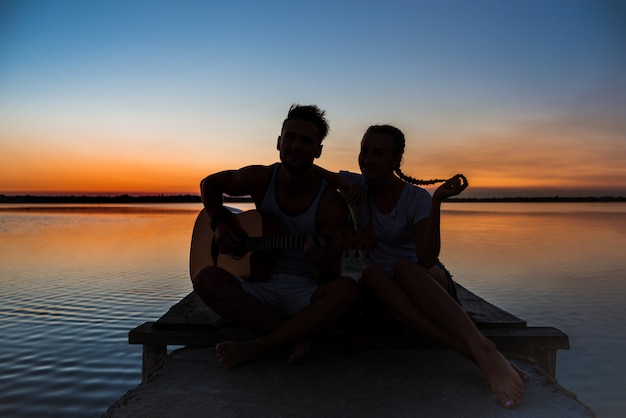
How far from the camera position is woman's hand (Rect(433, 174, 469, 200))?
11.0 feet

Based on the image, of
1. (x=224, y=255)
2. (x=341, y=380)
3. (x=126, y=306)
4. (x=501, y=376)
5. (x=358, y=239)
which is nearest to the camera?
(x=501, y=376)

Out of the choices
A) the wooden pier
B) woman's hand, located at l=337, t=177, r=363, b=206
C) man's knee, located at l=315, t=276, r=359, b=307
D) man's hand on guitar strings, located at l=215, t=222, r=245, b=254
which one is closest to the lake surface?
the wooden pier

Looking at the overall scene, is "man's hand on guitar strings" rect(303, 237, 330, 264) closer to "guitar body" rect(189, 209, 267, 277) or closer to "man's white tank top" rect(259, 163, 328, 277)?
"man's white tank top" rect(259, 163, 328, 277)

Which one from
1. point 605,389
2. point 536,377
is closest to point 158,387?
point 536,377

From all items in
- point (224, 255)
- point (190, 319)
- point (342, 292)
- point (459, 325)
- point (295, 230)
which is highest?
point (295, 230)

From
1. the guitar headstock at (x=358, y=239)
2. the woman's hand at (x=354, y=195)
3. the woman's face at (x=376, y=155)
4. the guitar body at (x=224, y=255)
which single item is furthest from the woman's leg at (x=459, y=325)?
the guitar body at (x=224, y=255)

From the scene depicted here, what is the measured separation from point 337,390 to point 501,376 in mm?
948

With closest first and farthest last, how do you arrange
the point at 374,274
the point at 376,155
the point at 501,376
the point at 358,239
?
the point at 501,376 → the point at 358,239 → the point at 374,274 → the point at 376,155

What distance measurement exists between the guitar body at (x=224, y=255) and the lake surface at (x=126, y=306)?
159cm

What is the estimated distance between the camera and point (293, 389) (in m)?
3.01

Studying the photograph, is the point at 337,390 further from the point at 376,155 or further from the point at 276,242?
the point at 376,155

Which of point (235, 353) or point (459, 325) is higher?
point (459, 325)

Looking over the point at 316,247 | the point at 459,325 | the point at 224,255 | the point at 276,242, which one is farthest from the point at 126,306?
the point at 459,325

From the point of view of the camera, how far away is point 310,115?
4008mm
